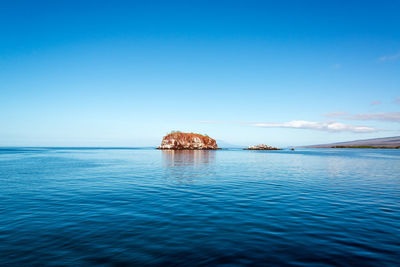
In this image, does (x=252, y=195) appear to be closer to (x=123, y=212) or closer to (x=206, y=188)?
(x=206, y=188)

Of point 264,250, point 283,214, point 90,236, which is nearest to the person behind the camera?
point 264,250

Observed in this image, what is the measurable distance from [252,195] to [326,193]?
7862 millimetres

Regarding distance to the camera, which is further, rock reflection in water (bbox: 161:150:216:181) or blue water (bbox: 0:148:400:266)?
rock reflection in water (bbox: 161:150:216:181)

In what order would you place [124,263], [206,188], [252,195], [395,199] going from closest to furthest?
[124,263]
[395,199]
[252,195]
[206,188]

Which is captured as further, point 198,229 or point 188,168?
point 188,168

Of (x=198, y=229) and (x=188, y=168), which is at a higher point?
(x=188, y=168)

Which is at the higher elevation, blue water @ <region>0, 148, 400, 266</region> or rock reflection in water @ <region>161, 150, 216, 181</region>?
rock reflection in water @ <region>161, 150, 216, 181</region>

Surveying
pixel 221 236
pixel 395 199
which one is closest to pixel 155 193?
pixel 221 236

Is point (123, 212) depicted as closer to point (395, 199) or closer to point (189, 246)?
point (189, 246)

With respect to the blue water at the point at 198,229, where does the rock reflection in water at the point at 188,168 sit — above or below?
above

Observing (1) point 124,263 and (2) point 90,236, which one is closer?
(1) point 124,263

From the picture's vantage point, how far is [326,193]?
71.9 feet

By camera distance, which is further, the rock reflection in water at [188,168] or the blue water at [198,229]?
the rock reflection in water at [188,168]

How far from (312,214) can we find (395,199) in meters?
11.0
